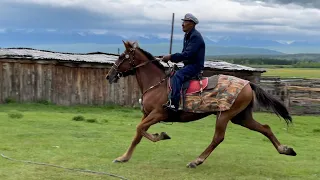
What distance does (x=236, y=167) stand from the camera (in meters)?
9.82

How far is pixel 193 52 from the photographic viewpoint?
32.2 feet

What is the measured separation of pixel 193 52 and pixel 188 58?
0.16 metres

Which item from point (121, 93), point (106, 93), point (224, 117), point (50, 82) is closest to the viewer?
point (224, 117)

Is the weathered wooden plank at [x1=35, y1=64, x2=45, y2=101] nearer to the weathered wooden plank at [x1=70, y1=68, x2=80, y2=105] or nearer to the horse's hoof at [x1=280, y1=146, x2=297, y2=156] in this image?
the weathered wooden plank at [x1=70, y1=68, x2=80, y2=105]

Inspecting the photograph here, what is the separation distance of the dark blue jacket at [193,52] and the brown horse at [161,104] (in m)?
0.61

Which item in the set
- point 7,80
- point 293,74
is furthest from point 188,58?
point 293,74

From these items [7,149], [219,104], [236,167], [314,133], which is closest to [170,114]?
[219,104]

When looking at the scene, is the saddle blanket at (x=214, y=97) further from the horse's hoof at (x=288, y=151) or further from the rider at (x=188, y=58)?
the horse's hoof at (x=288, y=151)

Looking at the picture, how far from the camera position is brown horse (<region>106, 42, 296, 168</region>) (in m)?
9.77

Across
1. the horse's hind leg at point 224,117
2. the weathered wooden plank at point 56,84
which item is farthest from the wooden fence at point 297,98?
the horse's hind leg at point 224,117

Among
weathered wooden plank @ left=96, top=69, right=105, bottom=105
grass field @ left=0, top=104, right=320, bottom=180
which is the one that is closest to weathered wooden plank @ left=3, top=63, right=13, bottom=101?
weathered wooden plank @ left=96, top=69, right=105, bottom=105

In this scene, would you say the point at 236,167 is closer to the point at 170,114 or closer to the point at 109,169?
the point at 170,114

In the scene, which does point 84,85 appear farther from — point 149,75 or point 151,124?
point 151,124

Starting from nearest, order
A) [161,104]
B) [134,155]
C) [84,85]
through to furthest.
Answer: [161,104] → [134,155] → [84,85]
